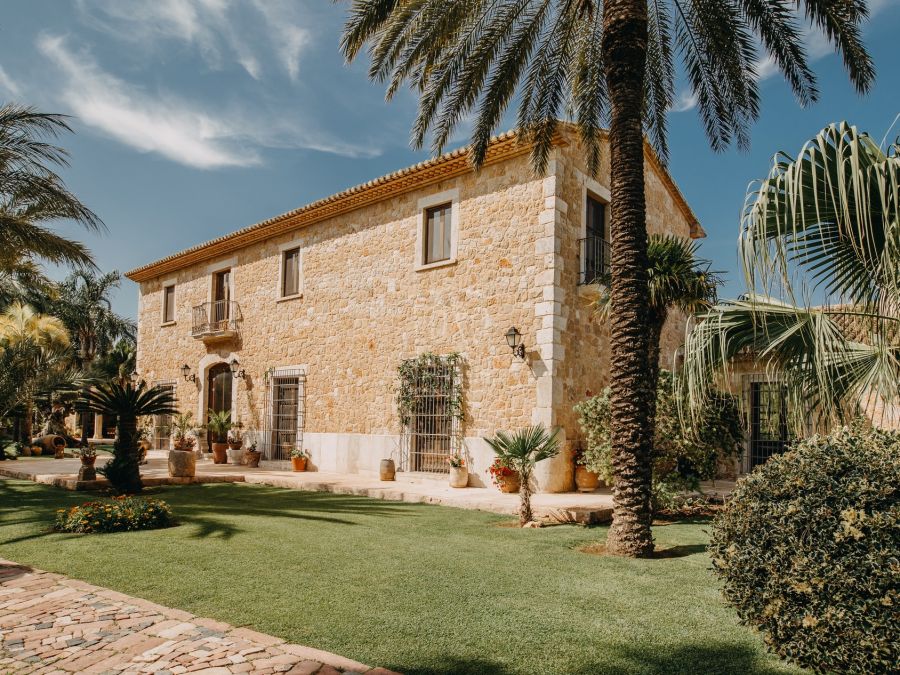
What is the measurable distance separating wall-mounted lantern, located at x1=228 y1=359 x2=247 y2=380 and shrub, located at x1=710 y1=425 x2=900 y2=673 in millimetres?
15547

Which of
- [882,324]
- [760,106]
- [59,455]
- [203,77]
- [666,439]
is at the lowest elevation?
[59,455]

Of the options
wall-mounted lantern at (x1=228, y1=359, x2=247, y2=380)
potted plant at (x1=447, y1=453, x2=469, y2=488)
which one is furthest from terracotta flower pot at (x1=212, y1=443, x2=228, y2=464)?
potted plant at (x1=447, y1=453, x2=469, y2=488)

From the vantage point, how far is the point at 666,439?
8844 mm

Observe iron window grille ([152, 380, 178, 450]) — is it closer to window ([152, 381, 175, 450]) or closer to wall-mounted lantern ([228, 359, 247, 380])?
window ([152, 381, 175, 450])

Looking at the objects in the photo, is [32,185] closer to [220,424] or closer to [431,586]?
[220,424]

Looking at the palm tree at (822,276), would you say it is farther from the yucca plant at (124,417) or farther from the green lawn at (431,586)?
the yucca plant at (124,417)

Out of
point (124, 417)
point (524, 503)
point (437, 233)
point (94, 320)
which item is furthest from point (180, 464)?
point (94, 320)

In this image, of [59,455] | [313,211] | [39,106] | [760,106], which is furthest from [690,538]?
[59,455]

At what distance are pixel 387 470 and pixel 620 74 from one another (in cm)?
861

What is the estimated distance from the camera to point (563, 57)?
9.23 metres

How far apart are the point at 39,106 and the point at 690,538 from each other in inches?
532

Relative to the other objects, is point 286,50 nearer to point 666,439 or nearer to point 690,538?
point 666,439

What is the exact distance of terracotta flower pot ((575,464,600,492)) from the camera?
1102 centimetres

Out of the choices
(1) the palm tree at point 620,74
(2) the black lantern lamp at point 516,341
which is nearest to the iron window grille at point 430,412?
(2) the black lantern lamp at point 516,341
